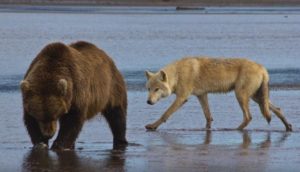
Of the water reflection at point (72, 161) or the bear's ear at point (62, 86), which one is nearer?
the water reflection at point (72, 161)

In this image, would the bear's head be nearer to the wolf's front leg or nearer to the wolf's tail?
the wolf's front leg

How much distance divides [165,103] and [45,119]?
241 inches

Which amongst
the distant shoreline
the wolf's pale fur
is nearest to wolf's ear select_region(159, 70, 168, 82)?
the wolf's pale fur

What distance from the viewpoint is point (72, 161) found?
318 inches

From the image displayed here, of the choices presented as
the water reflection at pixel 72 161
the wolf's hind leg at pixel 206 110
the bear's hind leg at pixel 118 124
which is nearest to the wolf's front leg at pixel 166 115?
the wolf's hind leg at pixel 206 110

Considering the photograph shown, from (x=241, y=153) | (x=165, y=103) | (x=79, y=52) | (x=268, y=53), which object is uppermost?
(x=79, y=52)

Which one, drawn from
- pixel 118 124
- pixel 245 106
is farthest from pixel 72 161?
pixel 245 106

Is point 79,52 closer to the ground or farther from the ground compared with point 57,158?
farther from the ground

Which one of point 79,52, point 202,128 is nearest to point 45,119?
point 79,52

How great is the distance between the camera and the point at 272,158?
334 inches

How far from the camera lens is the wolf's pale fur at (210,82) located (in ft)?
38.8

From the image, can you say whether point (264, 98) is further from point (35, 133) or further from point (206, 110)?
point (35, 133)

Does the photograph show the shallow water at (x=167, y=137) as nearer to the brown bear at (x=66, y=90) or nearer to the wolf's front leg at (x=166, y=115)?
the wolf's front leg at (x=166, y=115)

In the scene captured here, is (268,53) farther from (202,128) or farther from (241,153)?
(241,153)
